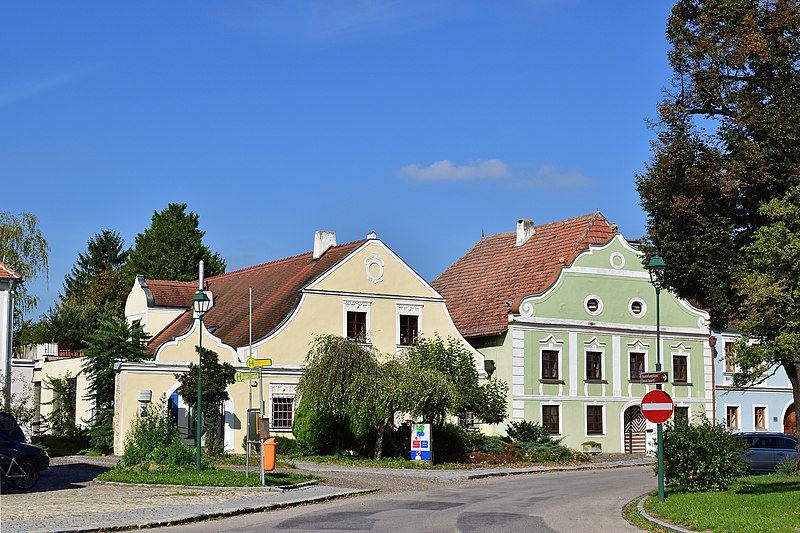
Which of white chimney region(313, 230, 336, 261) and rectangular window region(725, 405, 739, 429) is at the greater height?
white chimney region(313, 230, 336, 261)

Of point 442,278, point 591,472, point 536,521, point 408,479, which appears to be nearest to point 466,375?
point 591,472

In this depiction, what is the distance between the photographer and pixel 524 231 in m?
52.8

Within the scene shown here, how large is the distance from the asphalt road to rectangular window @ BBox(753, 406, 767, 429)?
77.6ft

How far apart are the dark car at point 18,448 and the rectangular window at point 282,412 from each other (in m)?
13.9

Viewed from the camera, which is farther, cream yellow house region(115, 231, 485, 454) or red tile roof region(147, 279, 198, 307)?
red tile roof region(147, 279, 198, 307)

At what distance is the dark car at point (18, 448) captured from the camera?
25.8 meters

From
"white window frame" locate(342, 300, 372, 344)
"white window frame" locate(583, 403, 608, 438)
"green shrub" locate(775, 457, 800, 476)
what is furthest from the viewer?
"white window frame" locate(583, 403, 608, 438)

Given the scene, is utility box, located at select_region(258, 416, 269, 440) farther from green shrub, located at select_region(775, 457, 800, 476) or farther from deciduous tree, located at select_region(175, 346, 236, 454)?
green shrub, located at select_region(775, 457, 800, 476)

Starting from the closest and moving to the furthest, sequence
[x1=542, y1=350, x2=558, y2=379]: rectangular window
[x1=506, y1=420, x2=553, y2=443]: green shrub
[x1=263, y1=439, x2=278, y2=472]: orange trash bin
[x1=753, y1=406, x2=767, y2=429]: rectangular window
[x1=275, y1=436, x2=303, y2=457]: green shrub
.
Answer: [x1=263, y1=439, x2=278, y2=472]: orange trash bin → [x1=275, y1=436, x2=303, y2=457]: green shrub → [x1=506, y1=420, x2=553, y2=443]: green shrub → [x1=542, y1=350, x2=558, y2=379]: rectangular window → [x1=753, y1=406, x2=767, y2=429]: rectangular window

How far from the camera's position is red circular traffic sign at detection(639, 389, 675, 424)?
22.9 metres

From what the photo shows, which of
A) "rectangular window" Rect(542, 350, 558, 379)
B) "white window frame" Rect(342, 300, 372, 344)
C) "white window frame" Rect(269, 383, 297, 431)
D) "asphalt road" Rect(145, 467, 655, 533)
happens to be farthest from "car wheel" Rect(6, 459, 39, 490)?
"rectangular window" Rect(542, 350, 558, 379)

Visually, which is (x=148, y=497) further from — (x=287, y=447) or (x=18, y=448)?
(x=287, y=447)

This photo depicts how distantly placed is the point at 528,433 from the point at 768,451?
11153 mm

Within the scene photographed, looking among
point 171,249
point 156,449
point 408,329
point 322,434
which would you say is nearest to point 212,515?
point 156,449
